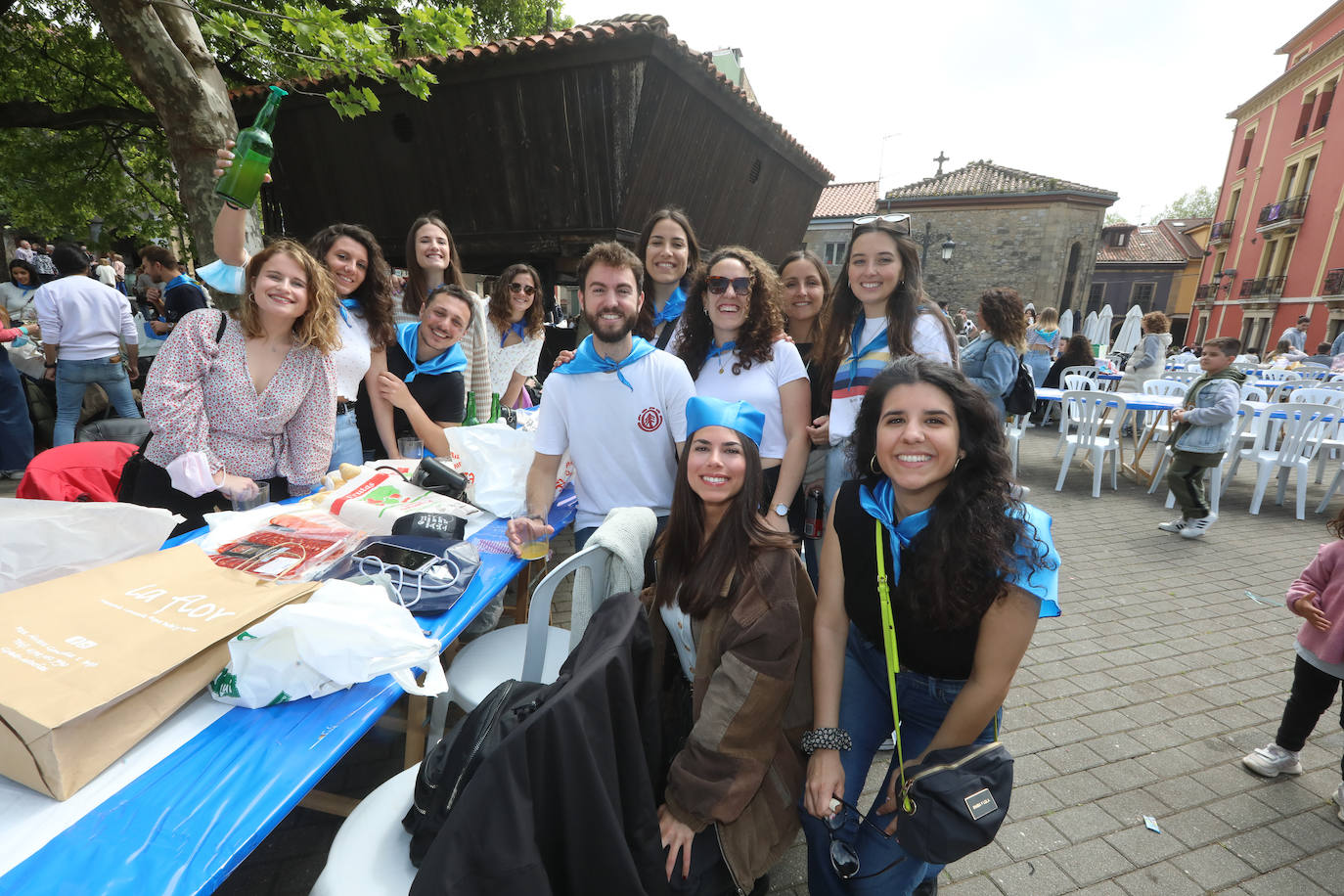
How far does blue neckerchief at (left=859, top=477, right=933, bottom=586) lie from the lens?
176cm

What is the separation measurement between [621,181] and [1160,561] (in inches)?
283

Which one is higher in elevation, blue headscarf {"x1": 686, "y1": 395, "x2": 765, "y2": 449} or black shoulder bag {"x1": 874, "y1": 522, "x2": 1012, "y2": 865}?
blue headscarf {"x1": 686, "y1": 395, "x2": 765, "y2": 449}

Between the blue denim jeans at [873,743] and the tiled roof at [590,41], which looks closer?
the blue denim jeans at [873,743]

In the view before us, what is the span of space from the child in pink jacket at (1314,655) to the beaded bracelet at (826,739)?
2155 millimetres

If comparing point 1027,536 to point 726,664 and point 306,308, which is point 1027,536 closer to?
point 726,664

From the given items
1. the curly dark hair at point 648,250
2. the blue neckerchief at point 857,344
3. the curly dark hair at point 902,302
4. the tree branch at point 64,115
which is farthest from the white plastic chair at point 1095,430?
the tree branch at point 64,115

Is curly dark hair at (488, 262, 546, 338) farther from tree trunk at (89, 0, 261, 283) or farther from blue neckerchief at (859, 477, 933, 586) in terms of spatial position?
blue neckerchief at (859, 477, 933, 586)

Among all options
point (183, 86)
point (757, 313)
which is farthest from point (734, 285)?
point (183, 86)

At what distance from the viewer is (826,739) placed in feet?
6.01

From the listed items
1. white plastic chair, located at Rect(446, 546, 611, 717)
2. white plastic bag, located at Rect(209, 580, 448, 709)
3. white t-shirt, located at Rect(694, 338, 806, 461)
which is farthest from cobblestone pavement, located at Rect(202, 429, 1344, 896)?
white t-shirt, located at Rect(694, 338, 806, 461)

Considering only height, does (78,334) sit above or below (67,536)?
above

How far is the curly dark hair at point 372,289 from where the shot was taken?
3463mm

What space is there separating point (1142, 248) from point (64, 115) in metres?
47.7

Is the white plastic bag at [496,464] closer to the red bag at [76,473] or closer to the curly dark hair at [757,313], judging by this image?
the curly dark hair at [757,313]
